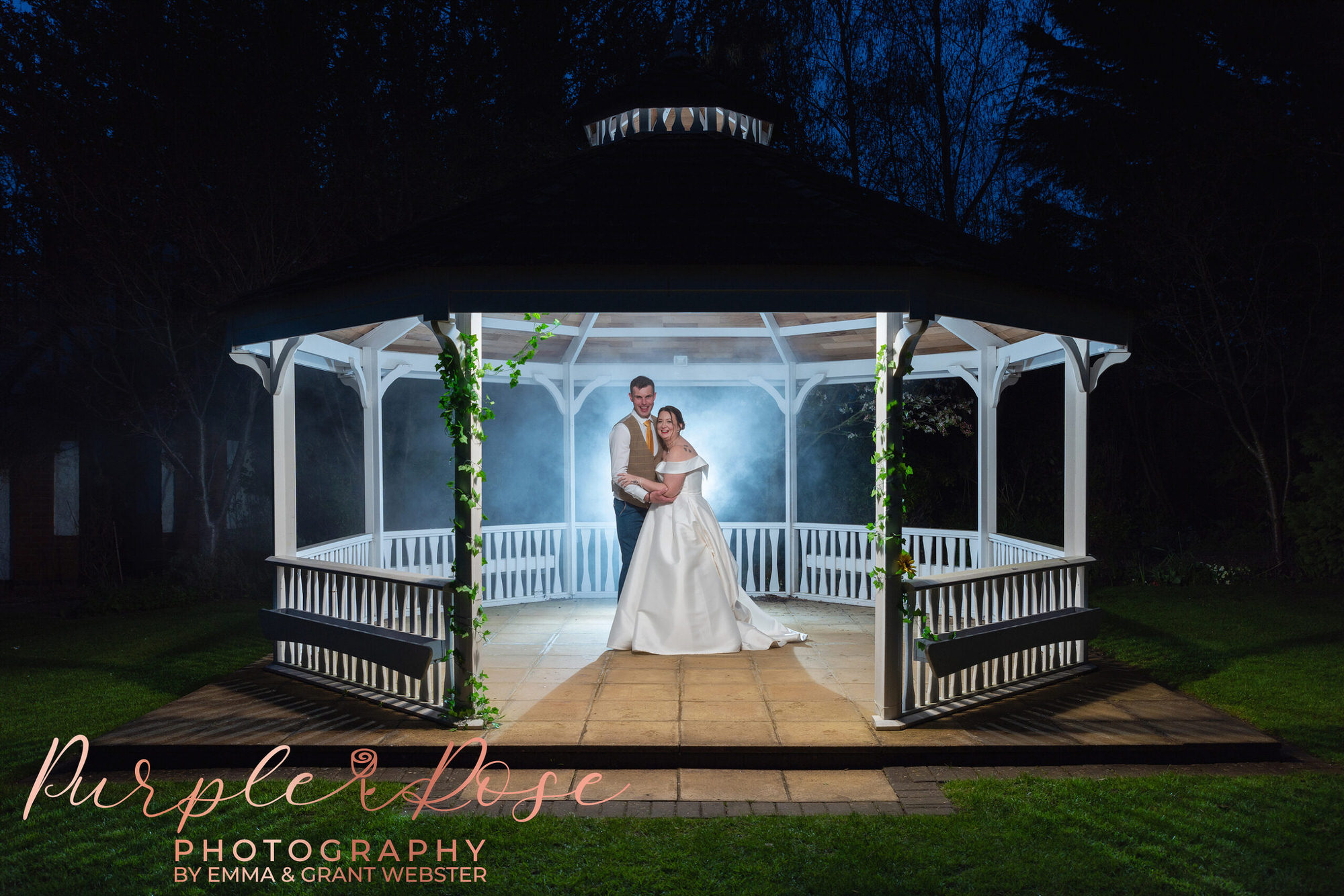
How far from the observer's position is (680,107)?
8852 millimetres

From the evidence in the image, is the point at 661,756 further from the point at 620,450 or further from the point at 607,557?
the point at 607,557

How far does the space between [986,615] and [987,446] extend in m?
2.71

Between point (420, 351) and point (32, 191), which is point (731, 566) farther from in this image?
point (32, 191)

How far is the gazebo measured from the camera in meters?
5.74

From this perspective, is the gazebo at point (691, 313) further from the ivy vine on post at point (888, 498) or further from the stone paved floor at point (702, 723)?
the stone paved floor at point (702, 723)

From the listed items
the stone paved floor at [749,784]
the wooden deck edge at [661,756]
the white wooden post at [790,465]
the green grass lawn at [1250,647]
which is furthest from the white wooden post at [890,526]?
the white wooden post at [790,465]

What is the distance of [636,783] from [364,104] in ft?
43.9

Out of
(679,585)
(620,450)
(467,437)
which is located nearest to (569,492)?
(620,450)

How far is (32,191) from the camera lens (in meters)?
13.4

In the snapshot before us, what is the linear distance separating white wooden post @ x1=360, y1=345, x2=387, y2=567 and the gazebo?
0.02 m

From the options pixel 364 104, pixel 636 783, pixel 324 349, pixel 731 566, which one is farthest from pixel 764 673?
pixel 364 104

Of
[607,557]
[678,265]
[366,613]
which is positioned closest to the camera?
[678,265]

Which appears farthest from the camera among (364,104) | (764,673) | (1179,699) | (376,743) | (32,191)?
(364,104)

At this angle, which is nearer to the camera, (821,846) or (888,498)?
(821,846)
